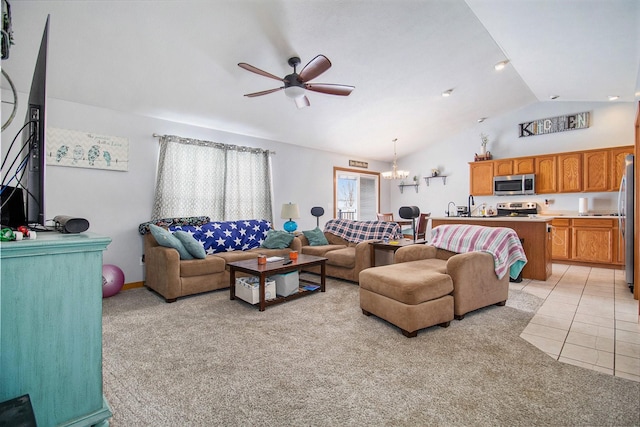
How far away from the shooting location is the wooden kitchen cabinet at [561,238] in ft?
17.4

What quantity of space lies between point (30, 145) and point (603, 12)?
4319mm

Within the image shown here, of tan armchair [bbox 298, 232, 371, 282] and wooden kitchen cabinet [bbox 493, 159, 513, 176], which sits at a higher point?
wooden kitchen cabinet [bbox 493, 159, 513, 176]

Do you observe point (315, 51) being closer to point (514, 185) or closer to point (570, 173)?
point (514, 185)

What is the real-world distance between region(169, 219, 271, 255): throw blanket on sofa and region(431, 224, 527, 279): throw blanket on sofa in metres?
2.94

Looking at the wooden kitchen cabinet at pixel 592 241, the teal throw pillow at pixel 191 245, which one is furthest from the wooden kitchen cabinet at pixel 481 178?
the teal throw pillow at pixel 191 245

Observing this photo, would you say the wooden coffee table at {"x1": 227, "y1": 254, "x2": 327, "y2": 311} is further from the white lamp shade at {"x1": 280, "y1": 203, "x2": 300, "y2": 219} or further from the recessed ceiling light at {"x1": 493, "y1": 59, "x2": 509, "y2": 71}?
the recessed ceiling light at {"x1": 493, "y1": 59, "x2": 509, "y2": 71}

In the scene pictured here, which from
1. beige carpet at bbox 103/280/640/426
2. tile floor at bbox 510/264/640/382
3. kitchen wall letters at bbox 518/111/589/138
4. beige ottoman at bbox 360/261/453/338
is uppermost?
kitchen wall letters at bbox 518/111/589/138

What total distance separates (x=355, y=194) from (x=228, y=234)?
13.0ft

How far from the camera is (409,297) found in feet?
7.80

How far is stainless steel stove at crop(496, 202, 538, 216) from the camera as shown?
5.91m

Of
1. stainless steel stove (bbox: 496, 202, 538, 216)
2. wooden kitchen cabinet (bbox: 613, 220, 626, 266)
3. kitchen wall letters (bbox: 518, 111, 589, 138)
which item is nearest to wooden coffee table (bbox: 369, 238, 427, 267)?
stainless steel stove (bbox: 496, 202, 538, 216)

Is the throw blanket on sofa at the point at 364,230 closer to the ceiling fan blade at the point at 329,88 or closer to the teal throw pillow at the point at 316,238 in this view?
the teal throw pillow at the point at 316,238

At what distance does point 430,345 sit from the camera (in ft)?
7.34

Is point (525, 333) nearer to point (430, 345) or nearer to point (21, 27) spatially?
point (430, 345)
